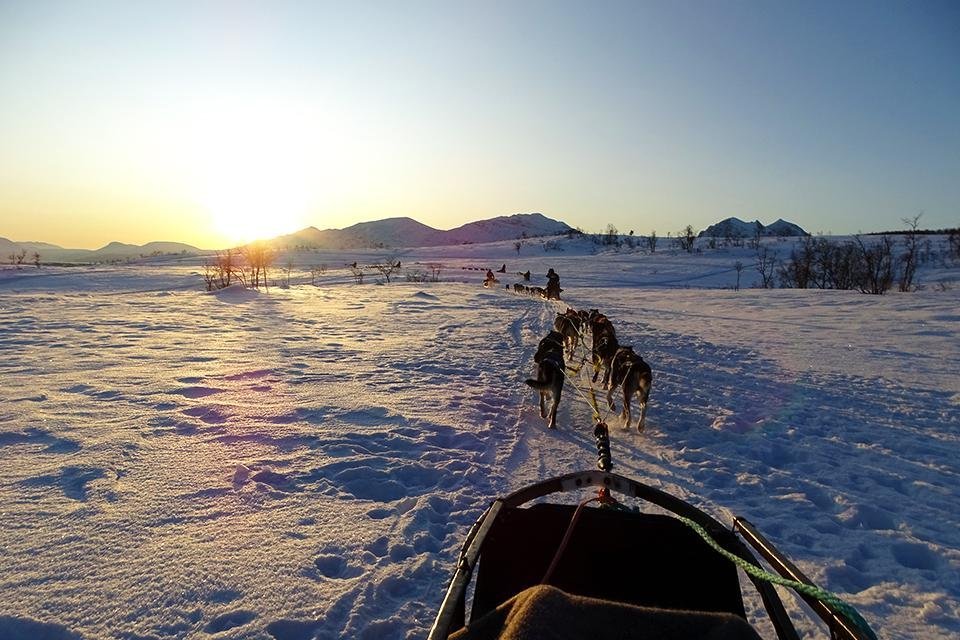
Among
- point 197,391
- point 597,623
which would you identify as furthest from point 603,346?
point 597,623

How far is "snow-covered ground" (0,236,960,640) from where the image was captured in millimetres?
2650

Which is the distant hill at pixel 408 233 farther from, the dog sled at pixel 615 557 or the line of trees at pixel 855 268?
the dog sled at pixel 615 557

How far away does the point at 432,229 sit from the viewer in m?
175

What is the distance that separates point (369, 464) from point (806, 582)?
3366mm

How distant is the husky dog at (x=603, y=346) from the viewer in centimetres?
724

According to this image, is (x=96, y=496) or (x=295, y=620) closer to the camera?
(x=295, y=620)

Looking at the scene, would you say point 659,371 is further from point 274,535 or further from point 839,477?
point 274,535

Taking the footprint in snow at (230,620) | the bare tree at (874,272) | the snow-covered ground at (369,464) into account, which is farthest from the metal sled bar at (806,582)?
the bare tree at (874,272)

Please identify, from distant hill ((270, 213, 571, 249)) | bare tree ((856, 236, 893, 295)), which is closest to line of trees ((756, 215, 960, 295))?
bare tree ((856, 236, 893, 295))

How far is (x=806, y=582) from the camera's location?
63.1 inches

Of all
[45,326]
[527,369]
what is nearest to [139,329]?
[45,326]

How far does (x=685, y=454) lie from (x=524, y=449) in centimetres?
149

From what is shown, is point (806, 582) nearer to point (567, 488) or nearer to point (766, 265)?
point (567, 488)

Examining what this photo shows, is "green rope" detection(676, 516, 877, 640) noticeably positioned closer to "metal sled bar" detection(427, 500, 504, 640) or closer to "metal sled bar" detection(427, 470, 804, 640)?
"metal sled bar" detection(427, 470, 804, 640)
